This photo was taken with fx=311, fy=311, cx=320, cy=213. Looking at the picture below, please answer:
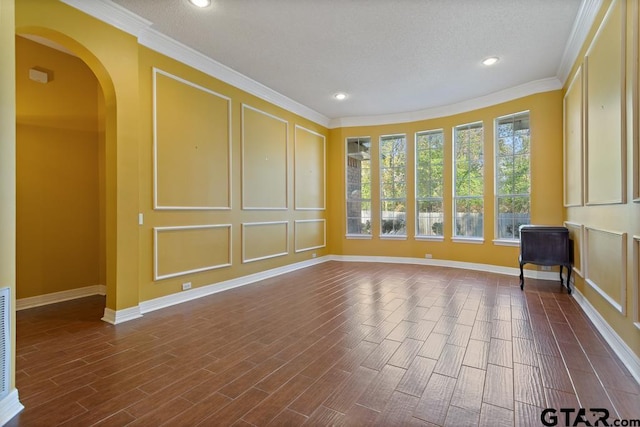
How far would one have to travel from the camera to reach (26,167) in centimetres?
369

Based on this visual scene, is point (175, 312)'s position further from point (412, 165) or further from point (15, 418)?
point (412, 165)

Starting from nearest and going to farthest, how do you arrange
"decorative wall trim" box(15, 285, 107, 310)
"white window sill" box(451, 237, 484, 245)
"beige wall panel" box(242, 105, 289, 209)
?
"decorative wall trim" box(15, 285, 107, 310)
"beige wall panel" box(242, 105, 289, 209)
"white window sill" box(451, 237, 484, 245)

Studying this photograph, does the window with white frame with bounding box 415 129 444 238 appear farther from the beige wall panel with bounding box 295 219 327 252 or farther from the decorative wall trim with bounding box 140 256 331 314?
the decorative wall trim with bounding box 140 256 331 314

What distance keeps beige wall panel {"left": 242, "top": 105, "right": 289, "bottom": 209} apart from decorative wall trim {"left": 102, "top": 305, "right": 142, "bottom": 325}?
2041mm

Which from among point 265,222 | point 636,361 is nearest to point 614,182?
point 636,361

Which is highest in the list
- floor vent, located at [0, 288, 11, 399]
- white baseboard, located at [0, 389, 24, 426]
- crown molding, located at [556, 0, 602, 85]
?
crown molding, located at [556, 0, 602, 85]

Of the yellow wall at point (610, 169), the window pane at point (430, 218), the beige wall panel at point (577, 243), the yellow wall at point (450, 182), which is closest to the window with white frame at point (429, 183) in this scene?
the window pane at point (430, 218)

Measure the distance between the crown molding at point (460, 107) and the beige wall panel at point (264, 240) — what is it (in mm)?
2918

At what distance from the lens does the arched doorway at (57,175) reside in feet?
12.0

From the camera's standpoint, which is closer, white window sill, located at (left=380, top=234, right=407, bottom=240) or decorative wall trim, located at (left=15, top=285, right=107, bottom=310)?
decorative wall trim, located at (left=15, top=285, right=107, bottom=310)

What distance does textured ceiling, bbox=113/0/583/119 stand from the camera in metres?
3.06

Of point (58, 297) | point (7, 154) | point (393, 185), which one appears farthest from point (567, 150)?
point (58, 297)

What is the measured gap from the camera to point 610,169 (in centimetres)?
269

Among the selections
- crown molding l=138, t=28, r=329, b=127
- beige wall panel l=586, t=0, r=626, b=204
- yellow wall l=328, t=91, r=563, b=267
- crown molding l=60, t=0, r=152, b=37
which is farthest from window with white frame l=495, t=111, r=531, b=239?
crown molding l=60, t=0, r=152, b=37
